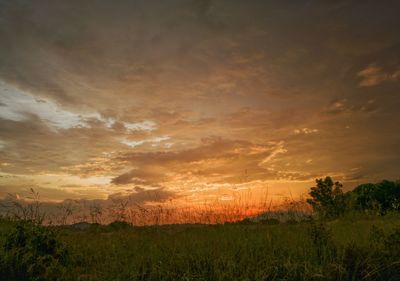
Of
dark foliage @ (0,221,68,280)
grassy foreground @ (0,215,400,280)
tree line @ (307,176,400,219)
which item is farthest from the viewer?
tree line @ (307,176,400,219)

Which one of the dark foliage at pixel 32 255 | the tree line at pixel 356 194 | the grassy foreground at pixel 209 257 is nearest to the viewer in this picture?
the grassy foreground at pixel 209 257

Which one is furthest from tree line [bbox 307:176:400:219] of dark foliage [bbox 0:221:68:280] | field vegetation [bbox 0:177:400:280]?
dark foliage [bbox 0:221:68:280]

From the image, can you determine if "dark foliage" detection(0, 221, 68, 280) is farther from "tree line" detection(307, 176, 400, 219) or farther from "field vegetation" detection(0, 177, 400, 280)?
"tree line" detection(307, 176, 400, 219)

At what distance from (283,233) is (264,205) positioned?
1.72m

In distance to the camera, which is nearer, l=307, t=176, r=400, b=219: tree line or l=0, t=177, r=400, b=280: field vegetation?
l=0, t=177, r=400, b=280: field vegetation

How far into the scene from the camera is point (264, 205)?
530 inches

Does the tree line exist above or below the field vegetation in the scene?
above

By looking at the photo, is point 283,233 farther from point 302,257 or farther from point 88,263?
point 88,263

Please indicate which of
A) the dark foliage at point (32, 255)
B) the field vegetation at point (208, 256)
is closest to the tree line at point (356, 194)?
the field vegetation at point (208, 256)

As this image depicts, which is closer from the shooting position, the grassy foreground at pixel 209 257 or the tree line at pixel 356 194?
the grassy foreground at pixel 209 257

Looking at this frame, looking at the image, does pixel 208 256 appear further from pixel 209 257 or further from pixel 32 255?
pixel 32 255

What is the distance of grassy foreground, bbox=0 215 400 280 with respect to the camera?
8102 millimetres

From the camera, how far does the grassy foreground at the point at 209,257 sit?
8.10m

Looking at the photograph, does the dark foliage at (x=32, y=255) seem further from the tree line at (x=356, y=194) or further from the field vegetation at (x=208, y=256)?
the tree line at (x=356, y=194)
